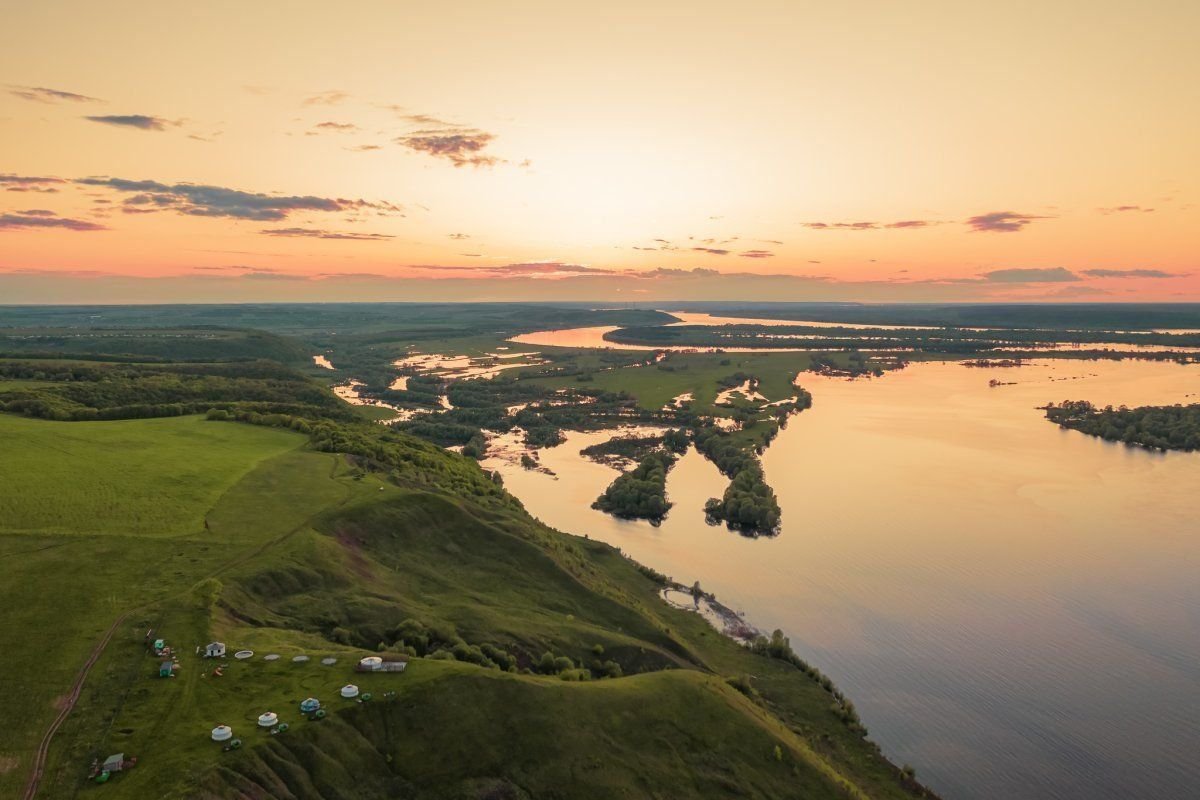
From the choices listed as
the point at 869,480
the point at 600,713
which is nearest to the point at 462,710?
the point at 600,713

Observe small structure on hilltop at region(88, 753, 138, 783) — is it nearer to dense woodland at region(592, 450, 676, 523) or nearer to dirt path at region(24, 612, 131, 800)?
dirt path at region(24, 612, 131, 800)

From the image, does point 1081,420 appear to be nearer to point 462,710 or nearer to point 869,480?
point 869,480

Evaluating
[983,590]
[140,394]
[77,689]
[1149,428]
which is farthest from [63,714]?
[1149,428]

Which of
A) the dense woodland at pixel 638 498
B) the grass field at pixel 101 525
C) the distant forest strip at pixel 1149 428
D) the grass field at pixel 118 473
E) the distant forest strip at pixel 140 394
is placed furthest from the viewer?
the distant forest strip at pixel 1149 428

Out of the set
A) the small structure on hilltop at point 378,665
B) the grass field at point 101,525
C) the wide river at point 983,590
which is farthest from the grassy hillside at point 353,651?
the wide river at point 983,590

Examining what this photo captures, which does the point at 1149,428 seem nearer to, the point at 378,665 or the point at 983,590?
the point at 983,590

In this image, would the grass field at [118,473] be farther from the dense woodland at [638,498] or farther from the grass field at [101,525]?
the dense woodland at [638,498]

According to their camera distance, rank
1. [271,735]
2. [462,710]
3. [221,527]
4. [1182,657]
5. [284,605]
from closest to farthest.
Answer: [271,735] → [462,710] → [284,605] → [221,527] → [1182,657]
